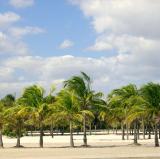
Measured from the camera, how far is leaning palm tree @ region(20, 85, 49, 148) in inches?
1668

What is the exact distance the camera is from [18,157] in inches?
1212

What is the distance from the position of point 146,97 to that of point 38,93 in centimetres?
1030

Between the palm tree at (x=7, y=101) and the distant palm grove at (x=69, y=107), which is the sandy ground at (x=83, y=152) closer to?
the distant palm grove at (x=69, y=107)

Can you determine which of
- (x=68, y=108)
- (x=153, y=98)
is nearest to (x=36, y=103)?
(x=68, y=108)

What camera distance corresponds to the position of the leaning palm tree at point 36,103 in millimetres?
42375

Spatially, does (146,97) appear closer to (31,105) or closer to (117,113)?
(31,105)

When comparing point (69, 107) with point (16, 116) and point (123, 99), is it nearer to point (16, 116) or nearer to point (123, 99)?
point (16, 116)

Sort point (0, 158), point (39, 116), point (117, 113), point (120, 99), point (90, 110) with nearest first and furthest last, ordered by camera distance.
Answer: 1. point (0, 158)
2. point (39, 116)
3. point (90, 110)
4. point (120, 99)
5. point (117, 113)

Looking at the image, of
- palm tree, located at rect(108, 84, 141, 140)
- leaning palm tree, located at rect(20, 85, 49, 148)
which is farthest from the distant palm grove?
palm tree, located at rect(108, 84, 141, 140)

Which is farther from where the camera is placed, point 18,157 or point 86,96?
point 86,96

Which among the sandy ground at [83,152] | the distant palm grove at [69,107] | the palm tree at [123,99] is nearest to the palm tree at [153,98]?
the distant palm grove at [69,107]

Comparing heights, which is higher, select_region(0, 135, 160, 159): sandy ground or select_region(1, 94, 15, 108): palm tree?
select_region(1, 94, 15, 108): palm tree

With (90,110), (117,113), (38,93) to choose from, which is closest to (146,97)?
(90,110)

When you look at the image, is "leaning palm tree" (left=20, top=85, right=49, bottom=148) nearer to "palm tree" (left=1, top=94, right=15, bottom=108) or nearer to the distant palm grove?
the distant palm grove
